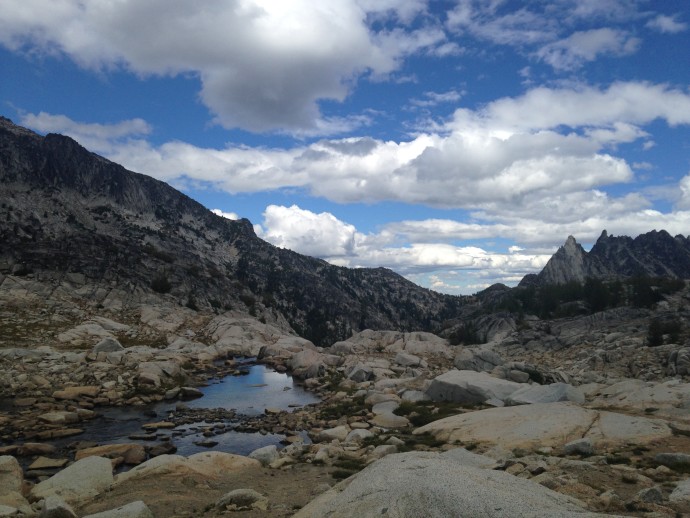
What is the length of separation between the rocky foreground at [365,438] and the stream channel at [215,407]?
0.83 m

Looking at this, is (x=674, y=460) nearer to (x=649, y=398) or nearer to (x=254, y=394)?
(x=649, y=398)

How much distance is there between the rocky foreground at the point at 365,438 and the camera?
13.9 m

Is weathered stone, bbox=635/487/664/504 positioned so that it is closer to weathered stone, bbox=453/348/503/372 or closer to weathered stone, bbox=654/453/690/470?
weathered stone, bbox=654/453/690/470

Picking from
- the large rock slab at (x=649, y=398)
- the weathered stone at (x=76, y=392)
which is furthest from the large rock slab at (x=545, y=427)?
the weathered stone at (x=76, y=392)

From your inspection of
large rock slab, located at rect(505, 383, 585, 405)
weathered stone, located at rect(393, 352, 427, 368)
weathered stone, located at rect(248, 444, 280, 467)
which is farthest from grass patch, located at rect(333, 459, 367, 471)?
weathered stone, located at rect(393, 352, 427, 368)

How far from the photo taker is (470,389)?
4178cm

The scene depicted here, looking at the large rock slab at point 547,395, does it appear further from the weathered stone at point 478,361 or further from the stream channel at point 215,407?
the weathered stone at point 478,361

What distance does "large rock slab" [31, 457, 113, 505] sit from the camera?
63.0 feet

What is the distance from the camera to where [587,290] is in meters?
133

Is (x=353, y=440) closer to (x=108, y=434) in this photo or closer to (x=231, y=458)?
(x=231, y=458)

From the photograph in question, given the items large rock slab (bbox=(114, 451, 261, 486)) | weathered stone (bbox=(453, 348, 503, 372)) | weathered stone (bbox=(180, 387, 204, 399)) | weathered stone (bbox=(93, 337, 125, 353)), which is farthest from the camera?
weathered stone (bbox=(453, 348, 503, 372))

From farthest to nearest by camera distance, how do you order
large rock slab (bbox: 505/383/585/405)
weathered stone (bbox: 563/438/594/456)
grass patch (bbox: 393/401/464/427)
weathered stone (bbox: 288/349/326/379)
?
weathered stone (bbox: 288/349/326/379), grass patch (bbox: 393/401/464/427), large rock slab (bbox: 505/383/585/405), weathered stone (bbox: 563/438/594/456)

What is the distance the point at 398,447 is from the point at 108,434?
2239 centimetres

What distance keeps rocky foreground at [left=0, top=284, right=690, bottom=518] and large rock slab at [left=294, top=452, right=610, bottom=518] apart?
2.1 inches
